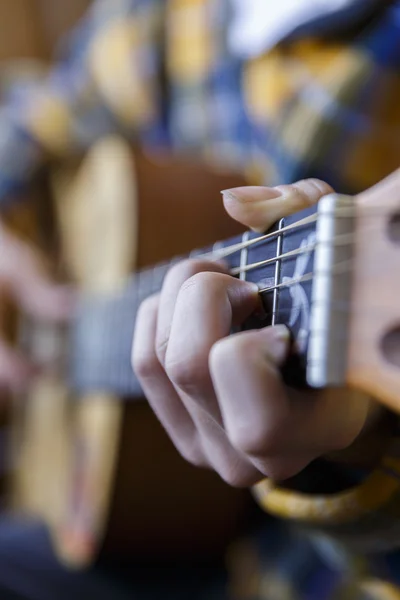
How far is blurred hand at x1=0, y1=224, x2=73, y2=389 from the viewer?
26.7 inches

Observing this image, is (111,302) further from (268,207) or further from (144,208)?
(268,207)

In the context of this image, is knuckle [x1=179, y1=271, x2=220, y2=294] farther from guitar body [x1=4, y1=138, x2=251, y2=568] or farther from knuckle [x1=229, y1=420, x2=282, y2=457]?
guitar body [x1=4, y1=138, x2=251, y2=568]

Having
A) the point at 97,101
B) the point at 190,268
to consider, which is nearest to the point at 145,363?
the point at 190,268

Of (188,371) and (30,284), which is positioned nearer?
(188,371)

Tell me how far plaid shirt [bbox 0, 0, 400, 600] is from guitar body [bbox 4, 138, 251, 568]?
0.15ft

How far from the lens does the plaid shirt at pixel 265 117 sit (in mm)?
320

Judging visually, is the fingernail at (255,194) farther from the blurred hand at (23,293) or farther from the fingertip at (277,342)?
the blurred hand at (23,293)

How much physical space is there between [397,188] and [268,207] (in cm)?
6

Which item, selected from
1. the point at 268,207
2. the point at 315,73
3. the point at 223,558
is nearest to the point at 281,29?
the point at 315,73

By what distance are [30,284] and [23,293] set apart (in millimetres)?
20

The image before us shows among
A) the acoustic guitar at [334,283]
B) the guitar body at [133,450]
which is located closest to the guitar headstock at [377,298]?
the acoustic guitar at [334,283]

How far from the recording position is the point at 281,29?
49cm

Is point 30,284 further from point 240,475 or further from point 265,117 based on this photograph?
point 240,475

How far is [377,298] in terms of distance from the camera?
20 centimetres
